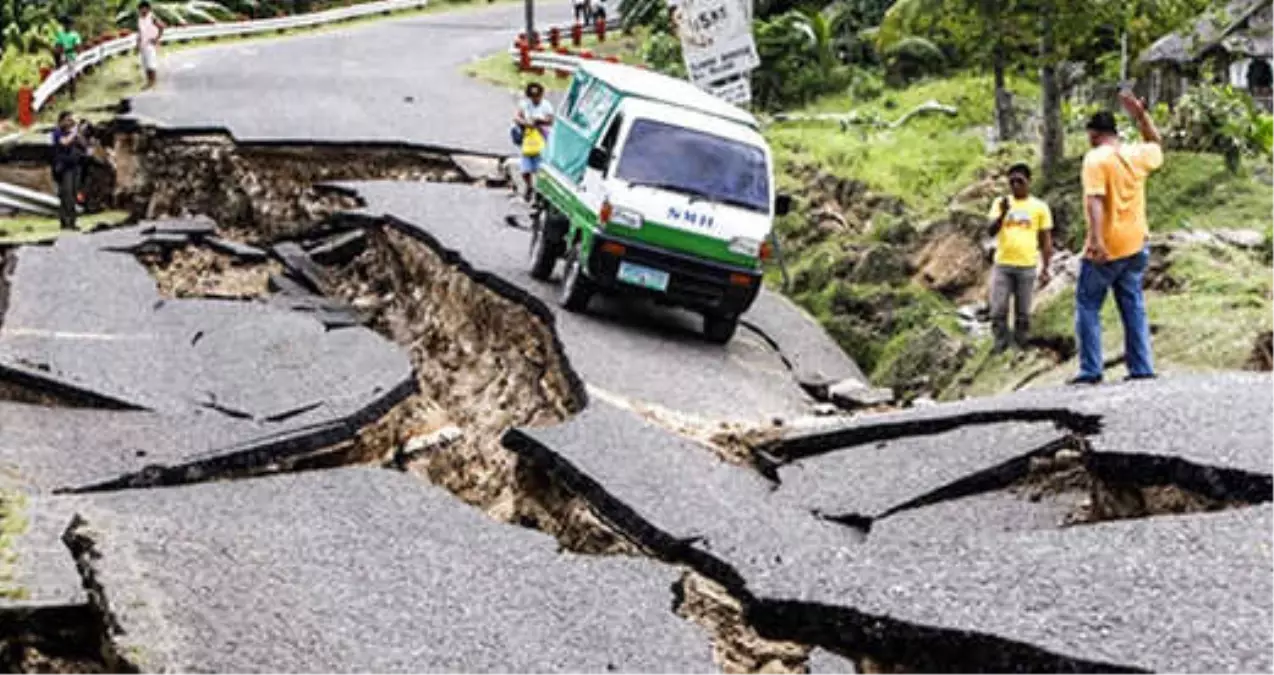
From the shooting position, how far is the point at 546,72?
31.0 metres

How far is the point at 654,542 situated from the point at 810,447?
2526 millimetres

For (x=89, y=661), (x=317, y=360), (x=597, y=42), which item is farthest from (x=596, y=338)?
(x=597, y=42)

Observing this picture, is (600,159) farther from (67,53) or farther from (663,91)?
(67,53)

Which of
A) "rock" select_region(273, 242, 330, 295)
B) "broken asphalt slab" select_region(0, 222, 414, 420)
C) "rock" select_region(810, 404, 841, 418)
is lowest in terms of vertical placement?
"rock" select_region(810, 404, 841, 418)

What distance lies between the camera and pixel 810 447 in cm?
1105

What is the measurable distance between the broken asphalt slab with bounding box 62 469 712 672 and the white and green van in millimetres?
5380

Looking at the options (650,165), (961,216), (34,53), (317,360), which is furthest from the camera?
(34,53)

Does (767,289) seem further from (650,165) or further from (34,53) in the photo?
(34,53)

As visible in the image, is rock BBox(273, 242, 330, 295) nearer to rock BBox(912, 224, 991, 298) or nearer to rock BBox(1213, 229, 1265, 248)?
rock BBox(912, 224, 991, 298)

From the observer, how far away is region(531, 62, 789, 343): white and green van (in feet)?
47.7

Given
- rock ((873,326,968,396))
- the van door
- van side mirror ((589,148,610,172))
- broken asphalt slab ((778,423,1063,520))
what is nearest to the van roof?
the van door

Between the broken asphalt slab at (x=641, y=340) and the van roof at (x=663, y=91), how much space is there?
2.11m

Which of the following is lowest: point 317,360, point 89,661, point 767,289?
point 767,289

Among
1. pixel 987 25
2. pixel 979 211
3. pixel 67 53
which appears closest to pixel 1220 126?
pixel 979 211
